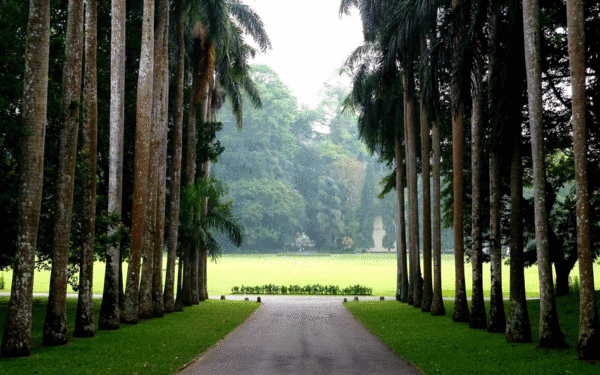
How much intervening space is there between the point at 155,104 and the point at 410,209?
13360mm

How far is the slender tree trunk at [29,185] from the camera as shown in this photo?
11.7 meters

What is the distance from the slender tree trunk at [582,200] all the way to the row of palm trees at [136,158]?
10106 millimetres

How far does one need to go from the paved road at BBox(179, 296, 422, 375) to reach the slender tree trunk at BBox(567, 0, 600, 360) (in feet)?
10.9

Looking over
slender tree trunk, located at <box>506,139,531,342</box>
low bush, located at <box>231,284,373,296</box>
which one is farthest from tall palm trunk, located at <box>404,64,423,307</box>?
slender tree trunk, located at <box>506,139,531,342</box>

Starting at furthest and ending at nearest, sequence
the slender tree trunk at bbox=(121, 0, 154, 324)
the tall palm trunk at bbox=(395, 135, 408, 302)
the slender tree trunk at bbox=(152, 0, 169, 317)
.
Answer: the tall palm trunk at bbox=(395, 135, 408, 302) → the slender tree trunk at bbox=(152, 0, 169, 317) → the slender tree trunk at bbox=(121, 0, 154, 324)

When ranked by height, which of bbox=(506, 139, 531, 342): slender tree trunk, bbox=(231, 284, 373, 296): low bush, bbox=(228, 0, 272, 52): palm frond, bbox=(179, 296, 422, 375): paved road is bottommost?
bbox=(179, 296, 422, 375): paved road

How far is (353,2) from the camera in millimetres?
30500

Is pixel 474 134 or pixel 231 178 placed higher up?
pixel 231 178

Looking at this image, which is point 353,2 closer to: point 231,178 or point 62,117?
point 62,117

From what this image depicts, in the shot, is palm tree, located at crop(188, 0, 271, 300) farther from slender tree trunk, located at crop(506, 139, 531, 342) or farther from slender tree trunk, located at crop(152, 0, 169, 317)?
slender tree trunk, located at crop(506, 139, 531, 342)

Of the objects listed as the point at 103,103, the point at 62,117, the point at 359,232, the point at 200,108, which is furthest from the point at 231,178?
the point at 62,117

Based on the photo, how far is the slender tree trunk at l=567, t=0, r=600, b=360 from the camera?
456 inches

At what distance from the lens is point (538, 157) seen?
44.5 ft

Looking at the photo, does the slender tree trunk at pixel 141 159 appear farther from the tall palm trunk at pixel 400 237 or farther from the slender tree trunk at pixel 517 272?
the tall palm trunk at pixel 400 237
